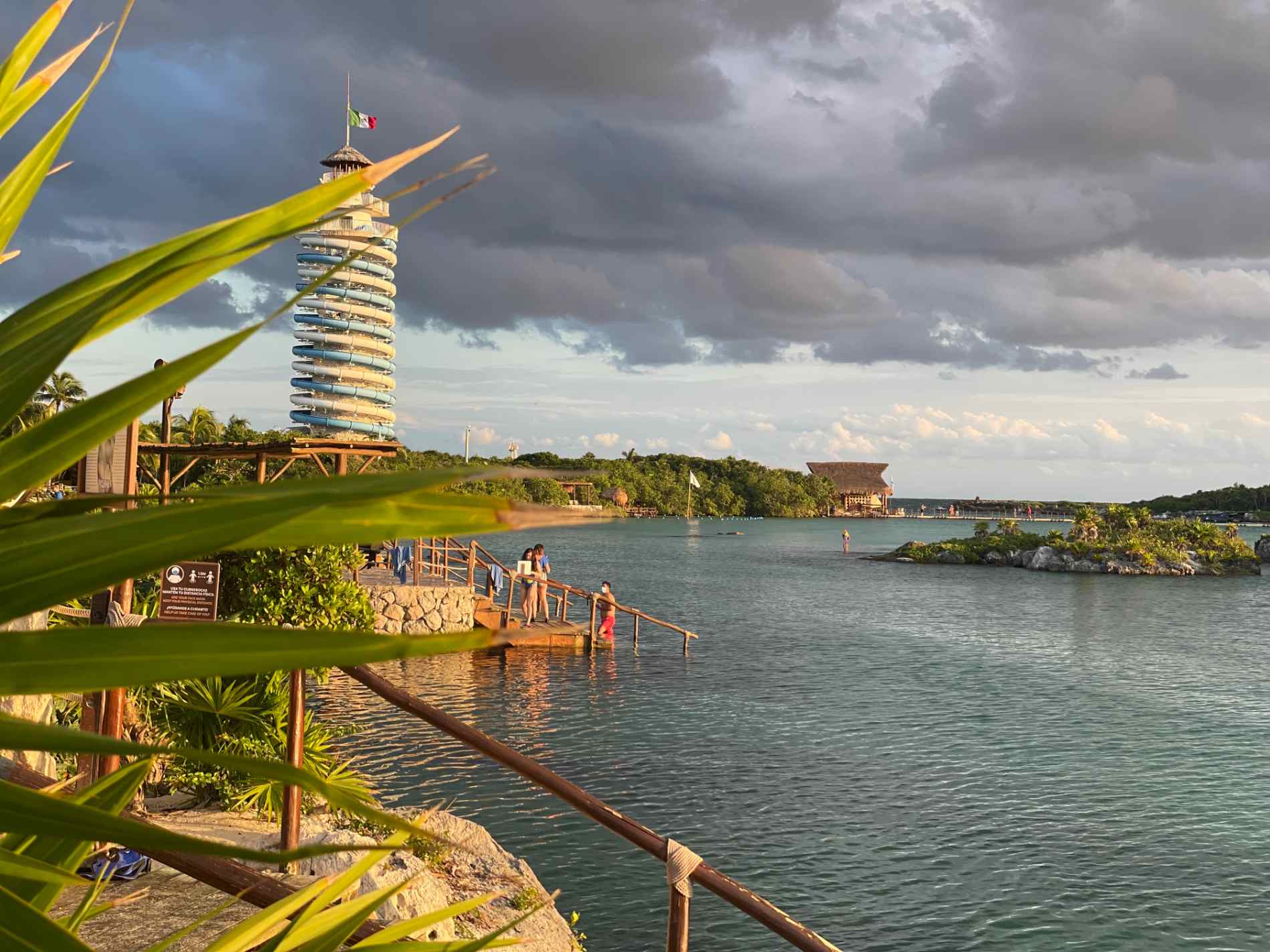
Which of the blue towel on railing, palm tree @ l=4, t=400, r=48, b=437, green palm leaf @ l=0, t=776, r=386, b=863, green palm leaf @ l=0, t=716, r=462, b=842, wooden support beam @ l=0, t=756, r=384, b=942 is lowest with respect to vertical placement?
the blue towel on railing

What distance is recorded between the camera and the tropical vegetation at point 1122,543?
55031 millimetres

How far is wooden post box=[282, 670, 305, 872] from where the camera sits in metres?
5.36

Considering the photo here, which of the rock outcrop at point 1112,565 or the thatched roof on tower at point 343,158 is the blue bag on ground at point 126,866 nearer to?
the rock outcrop at point 1112,565

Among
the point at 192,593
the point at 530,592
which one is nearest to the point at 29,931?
the point at 192,593

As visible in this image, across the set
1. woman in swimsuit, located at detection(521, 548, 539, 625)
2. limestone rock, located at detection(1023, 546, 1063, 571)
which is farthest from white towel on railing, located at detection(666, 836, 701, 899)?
limestone rock, located at detection(1023, 546, 1063, 571)

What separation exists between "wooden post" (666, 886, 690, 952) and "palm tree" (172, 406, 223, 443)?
4733cm

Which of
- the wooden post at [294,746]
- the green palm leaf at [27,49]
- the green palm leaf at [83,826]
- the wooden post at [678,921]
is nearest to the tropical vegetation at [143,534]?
the green palm leaf at [83,826]

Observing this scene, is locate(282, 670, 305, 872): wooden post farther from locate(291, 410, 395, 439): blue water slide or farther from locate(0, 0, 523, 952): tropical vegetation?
locate(291, 410, 395, 439): blue water slide

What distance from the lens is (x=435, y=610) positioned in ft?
72.5

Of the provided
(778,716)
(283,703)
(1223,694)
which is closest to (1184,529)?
(1223,694)

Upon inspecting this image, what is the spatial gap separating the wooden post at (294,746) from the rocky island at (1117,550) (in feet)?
180

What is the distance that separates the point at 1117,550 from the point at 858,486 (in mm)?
95985

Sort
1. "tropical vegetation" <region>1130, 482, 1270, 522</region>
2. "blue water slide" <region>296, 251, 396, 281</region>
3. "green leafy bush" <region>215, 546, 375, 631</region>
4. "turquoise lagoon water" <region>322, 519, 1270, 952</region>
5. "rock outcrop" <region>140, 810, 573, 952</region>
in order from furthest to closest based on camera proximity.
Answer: "tropical vegetation" <region>1130, 482, 1270, 522</region>
"blue water slide" <region>296, 251, 396, 281</region>
"green leafy bush" <region>215, 546, 375, 631</region>
"turquoise lagoon water" <region>322, 519, 1270, 952</region>
"rock outcrop" <region>140, 810, 573, 952</region>

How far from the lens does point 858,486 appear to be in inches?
5950
